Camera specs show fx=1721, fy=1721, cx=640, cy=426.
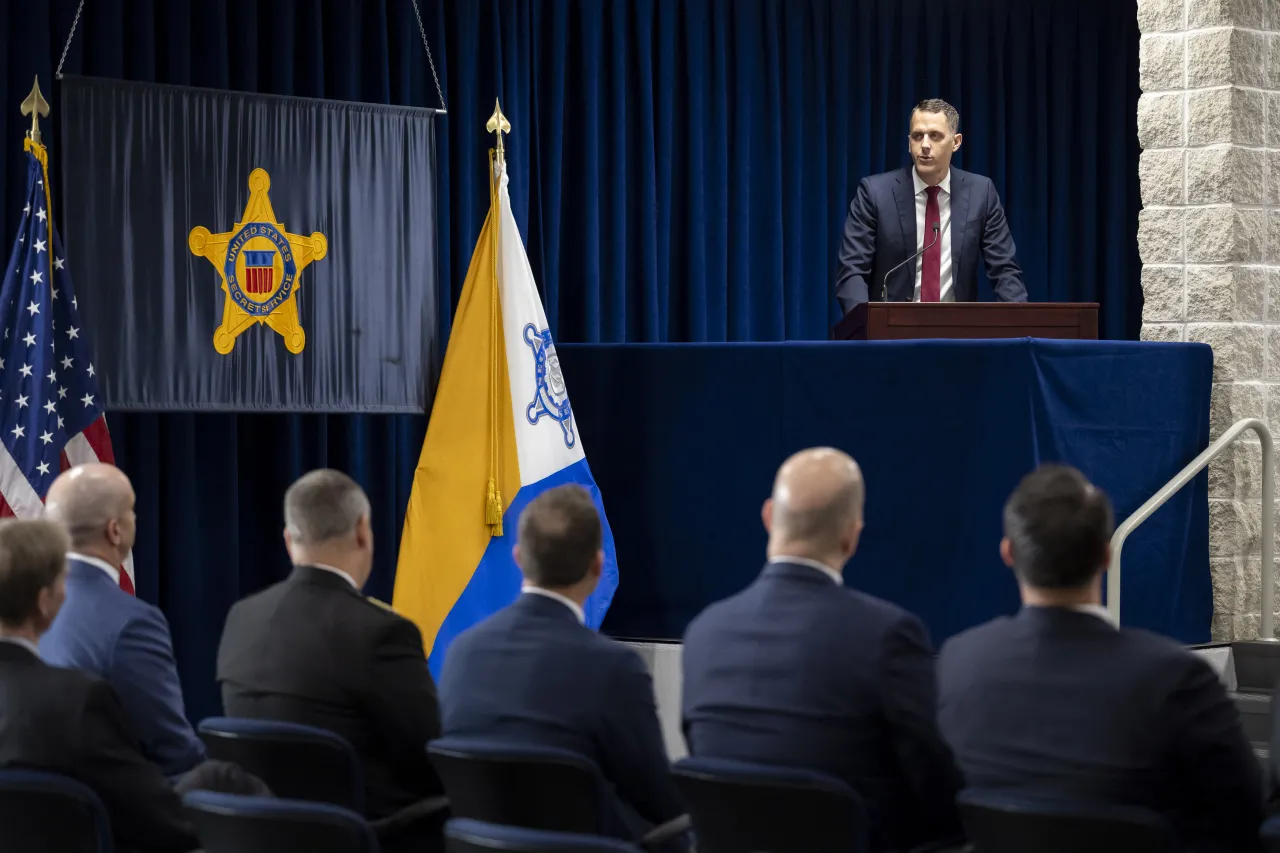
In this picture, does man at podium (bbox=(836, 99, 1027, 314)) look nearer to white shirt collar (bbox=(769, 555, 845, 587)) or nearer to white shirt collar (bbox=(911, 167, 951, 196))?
white shirt collar (bbox=(911, 167, 951, 196))

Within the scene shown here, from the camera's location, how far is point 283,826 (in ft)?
9.09

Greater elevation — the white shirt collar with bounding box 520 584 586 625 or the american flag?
the american flag

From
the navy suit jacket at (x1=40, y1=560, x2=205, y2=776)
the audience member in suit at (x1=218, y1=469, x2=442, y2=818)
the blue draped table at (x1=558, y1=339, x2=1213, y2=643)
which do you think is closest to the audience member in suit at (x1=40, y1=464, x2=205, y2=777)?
the navy suit jacket at (x1=40, y1=560, x2=205, y2=776)

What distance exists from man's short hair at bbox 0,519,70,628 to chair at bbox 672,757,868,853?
1216mm

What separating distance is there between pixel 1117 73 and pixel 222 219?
537 centimetres

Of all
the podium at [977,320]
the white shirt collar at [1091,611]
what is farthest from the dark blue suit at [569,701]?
the podium at [977,320]

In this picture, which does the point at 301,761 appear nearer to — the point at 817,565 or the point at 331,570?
the point at 331,570

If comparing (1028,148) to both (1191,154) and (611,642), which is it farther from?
(611,642)

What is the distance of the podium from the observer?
5.79 metres

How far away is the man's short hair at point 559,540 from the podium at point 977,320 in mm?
2663

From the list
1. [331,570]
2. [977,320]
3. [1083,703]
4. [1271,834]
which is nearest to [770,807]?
[1083,703]

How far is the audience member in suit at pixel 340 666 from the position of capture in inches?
→ 134

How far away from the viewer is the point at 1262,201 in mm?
6492

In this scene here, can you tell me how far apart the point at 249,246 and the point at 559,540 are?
315 centimetres
